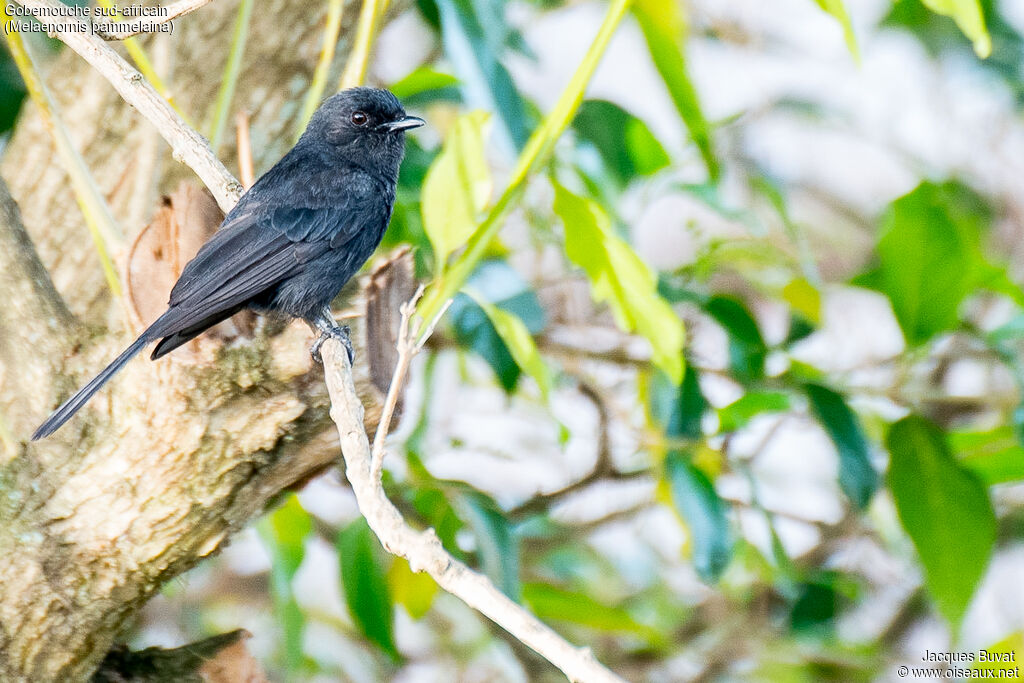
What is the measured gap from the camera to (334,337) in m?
2.25

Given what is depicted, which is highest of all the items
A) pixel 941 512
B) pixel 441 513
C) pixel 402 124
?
pixel 402 124

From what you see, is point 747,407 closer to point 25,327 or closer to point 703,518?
point 703,518

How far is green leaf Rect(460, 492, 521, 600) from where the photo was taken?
2.86 metres

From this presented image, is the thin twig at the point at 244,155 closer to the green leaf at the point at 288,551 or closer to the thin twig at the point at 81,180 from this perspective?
the thin twig at the point at 81,180

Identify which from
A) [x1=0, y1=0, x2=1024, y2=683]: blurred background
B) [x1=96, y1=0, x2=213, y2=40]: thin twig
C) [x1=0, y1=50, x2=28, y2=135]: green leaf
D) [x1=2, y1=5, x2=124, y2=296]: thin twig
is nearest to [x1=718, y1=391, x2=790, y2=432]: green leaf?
[x1=0, y1=0, x2=1024, y2=683]: blurred background

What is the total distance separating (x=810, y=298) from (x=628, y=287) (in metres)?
1.25

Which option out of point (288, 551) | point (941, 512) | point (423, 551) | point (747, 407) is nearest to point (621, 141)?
point (747, 407)

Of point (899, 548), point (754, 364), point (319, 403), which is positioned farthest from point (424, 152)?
point (899, 548)

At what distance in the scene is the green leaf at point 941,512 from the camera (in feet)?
9.64

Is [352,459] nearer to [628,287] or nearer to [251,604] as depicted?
[628,287]

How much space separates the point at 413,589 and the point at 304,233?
55.9 inches

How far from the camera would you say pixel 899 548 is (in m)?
4.20

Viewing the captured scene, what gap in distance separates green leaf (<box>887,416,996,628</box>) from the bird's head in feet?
6.07

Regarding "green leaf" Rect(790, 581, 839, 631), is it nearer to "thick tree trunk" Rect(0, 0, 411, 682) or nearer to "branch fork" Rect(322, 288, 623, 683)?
"thick tree trunk" Rect(0, 0, 411, 682)
